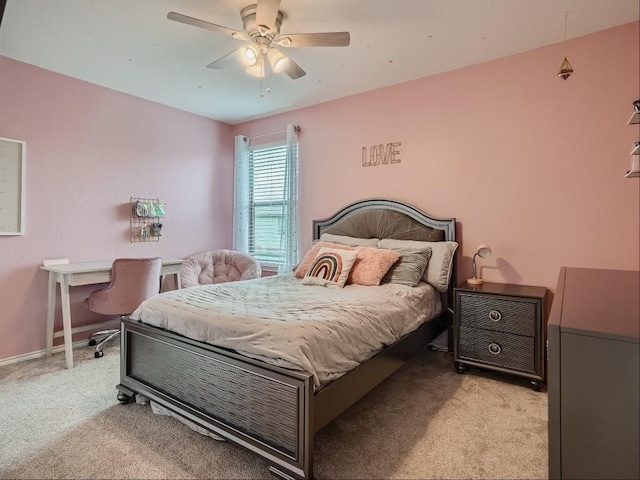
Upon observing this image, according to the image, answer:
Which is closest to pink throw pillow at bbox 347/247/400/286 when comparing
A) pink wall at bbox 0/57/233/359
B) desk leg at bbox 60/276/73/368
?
desk leg at bbox 60/276/73/368

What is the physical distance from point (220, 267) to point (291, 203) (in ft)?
3.57

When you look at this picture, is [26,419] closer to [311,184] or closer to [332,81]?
[311,184]

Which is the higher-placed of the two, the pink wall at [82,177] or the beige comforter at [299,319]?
the pink wall at [82,177]

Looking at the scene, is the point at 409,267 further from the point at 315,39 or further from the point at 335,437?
the point at 315,39

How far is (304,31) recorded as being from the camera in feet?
7.97

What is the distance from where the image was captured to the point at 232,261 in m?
3.98

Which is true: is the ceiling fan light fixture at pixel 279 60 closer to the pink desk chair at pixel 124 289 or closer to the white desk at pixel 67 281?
the pink desk chair at pixel 124 289

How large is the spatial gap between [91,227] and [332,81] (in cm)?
267

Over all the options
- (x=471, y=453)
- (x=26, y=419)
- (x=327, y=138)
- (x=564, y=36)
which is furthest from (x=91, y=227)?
(x=564, y=36)

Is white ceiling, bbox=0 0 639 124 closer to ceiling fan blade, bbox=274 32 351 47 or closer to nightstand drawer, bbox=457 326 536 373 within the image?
ceiling fan blade, bbox=274 32 351 47

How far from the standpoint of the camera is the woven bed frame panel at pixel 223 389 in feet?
4.83

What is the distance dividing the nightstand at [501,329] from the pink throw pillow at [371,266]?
0.55 metres

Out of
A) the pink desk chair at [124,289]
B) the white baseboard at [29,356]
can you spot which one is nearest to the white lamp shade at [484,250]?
the pink desk chair at [124,289]

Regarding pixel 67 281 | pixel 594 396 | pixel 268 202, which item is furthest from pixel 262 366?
pixel 268 202
